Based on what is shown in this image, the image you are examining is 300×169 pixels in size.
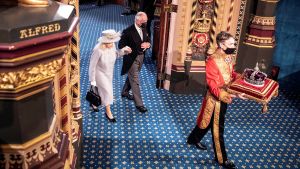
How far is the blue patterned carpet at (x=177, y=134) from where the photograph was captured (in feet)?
14.9

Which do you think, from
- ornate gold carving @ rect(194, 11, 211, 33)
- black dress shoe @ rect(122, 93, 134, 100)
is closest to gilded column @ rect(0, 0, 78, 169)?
black dress shoe @ rect(122, 93, 134, 100)

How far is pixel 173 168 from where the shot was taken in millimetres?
4367

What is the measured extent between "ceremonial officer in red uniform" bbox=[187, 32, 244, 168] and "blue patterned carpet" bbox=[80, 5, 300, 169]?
0.38 m

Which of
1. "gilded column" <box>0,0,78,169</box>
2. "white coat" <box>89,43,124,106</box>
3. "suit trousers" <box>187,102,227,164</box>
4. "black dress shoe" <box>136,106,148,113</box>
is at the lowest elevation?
"black dress shoe" <box>136,106,148,113</box>

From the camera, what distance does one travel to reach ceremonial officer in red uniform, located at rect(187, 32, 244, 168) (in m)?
3.96

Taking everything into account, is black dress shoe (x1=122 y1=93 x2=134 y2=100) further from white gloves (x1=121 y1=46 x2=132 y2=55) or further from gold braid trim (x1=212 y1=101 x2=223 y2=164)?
gold braid trim (x1=212 y1=101 x2=223 y2=164)

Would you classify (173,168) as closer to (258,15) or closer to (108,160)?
(108,160)

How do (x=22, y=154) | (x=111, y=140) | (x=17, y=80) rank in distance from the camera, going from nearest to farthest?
(x=17, y=80), (x=22, y=154), (x=111, y=140)

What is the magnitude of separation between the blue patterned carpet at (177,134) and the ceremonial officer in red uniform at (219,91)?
15.0 inches

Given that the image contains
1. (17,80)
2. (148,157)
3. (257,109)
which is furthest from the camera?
(257,109)

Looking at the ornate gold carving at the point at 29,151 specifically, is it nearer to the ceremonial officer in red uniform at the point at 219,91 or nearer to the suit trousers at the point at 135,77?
the ceremonial officer in red uniform at the point at 219,91

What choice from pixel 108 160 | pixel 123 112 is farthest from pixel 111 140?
pixel 123 112

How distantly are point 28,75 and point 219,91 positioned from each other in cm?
297

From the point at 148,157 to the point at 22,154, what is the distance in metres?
3.28
